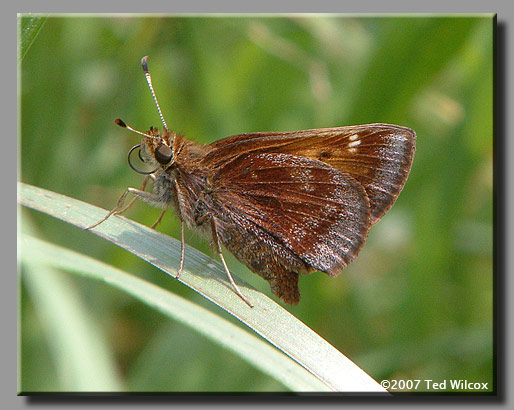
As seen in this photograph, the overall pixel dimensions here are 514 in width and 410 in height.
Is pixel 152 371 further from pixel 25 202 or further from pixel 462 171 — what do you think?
pixel 462 171

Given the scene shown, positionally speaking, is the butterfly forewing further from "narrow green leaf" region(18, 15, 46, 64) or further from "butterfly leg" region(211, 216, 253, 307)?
"narrow green leaf" region(18, 15, 46, 64)

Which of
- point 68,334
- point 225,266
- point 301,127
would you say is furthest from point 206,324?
point 301,127

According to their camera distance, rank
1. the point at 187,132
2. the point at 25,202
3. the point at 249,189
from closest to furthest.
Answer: the point at 25,202
the point at 249,189
the point at 187,132

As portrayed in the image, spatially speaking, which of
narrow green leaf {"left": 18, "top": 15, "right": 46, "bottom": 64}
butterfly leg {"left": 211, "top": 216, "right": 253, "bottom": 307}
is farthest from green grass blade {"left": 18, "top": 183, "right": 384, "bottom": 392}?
narrow green leaf {"left": 18, "top": 15, "right": 46, "bottom": 64}

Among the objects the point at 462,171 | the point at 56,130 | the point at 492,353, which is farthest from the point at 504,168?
the point at 56,130

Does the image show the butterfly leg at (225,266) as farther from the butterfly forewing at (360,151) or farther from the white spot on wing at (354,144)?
the white spot on wing at (354,144)

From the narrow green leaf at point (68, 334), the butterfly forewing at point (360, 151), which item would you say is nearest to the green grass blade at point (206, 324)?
the narrow green leaf at point (68, 334)
